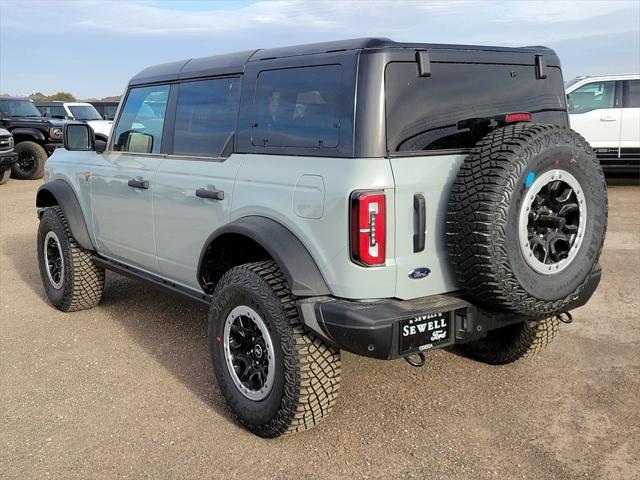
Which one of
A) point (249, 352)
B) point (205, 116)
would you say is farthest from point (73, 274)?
point (249, 352)

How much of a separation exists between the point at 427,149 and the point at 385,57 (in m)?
0.45

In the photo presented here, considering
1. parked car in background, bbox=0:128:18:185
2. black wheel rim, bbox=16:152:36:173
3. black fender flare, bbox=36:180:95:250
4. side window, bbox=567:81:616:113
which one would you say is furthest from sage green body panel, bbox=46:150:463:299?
black wheel rim, bbox=16:152:36:173

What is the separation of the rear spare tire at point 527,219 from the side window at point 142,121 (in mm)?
2242

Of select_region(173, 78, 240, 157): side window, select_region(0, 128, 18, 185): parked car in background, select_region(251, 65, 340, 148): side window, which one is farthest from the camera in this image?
select_region(0, 128, 18, 185): parked car in background

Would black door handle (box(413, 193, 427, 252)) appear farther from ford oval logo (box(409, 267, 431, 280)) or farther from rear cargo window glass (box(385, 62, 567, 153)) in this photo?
rear cargo window glass (box(385, 62, 567, 153))

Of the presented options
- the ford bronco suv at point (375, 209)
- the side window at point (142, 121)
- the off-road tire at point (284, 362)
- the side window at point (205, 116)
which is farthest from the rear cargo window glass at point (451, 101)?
the side window at point (142, 121)

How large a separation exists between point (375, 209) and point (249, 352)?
3.59 feet

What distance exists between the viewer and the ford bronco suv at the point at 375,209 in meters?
2.80

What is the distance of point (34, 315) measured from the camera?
5.36m

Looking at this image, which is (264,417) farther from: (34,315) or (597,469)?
(34,315)

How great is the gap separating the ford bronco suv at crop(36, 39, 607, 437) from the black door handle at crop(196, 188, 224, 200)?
1cm

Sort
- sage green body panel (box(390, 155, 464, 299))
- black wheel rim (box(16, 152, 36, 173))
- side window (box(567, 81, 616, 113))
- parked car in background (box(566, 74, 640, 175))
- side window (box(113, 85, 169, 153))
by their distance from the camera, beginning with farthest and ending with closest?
black wheel rim (box(16, 152, 36, 173))
side window (box(567, 81, 616, 113))
parked car in background (box(566, 74, 640, 175))
side window (box(113, 85, 169, 153))
sage green body panel (box(390, 155, 464, 299))

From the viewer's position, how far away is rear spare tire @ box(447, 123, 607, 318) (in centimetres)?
274

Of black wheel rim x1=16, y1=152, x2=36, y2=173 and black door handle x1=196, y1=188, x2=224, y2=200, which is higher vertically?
black door handle x1=196, y1=188, x2=224, y2=200
